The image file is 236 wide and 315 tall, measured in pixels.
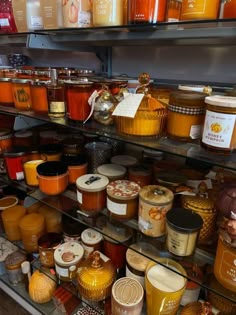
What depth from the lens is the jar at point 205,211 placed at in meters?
0.68

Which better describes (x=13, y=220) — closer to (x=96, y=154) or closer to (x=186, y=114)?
(x=96, y=154)

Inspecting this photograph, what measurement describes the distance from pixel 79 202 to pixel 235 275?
53cm

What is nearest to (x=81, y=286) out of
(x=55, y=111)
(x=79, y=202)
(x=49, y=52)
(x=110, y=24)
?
(x=79, y=202)

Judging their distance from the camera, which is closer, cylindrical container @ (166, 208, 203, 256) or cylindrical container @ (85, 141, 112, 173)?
cylindrical container @ (166, 208, 203, 256)

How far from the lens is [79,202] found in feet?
2.91

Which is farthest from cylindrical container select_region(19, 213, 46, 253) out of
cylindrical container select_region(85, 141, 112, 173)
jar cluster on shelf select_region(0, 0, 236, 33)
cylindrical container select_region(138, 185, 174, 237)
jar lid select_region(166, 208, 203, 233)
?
jar cluster on shelf select_region(0, 0, 236, 33)

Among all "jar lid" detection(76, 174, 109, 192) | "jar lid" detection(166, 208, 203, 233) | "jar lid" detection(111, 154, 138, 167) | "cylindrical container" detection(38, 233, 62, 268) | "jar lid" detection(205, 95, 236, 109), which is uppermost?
"jar lid" detection(205, 95, 236, 109)

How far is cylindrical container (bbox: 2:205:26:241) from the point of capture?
1158 millimetres

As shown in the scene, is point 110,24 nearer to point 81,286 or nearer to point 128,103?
point 128,103

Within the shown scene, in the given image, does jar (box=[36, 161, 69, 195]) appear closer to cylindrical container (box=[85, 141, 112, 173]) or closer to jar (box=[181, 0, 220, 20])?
cylindrical container (box=[85, 141, 112, 173])

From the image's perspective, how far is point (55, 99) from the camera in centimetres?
85

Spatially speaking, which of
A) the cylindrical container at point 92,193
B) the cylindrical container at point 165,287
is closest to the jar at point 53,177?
the cylindrical container at point 92,193

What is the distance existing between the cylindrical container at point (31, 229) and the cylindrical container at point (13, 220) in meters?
0.04

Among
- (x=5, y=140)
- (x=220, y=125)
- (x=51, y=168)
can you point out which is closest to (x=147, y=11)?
(x=220, y=125)
